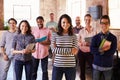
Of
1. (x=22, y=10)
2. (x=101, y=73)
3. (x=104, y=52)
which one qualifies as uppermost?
(x=22, y=10)

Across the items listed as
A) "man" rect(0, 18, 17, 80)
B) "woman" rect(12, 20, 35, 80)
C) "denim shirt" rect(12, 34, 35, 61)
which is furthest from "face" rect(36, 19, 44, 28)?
"denim shirt" rect(12, 34, 35, 61)

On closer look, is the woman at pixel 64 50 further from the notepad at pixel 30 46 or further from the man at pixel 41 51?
the man at pixel 41 51

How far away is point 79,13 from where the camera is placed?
14.3 metres

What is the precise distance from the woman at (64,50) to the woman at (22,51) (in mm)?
821

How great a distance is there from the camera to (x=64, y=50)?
4.30m

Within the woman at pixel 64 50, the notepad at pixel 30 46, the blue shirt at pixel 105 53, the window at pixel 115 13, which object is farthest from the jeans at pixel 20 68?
the window at pixel 115 13

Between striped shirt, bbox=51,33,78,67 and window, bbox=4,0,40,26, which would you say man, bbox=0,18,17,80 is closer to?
striped shirt, bbox=51,33,78,67

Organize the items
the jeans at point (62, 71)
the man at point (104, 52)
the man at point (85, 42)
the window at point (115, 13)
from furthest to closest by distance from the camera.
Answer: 1. the window at point (115, 13)
2. the man at point (85, 42)
3. the man at point (104, 52)
4. the jeans at point (62, 71)

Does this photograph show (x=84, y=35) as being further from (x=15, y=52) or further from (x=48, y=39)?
(x=15, y=52)

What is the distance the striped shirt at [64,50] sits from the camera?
14.0 feet

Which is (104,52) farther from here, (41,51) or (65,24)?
(41,51)

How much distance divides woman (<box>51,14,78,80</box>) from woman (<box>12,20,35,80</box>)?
0.82m

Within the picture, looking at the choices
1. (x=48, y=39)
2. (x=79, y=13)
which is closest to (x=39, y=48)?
(x=48, y=39)

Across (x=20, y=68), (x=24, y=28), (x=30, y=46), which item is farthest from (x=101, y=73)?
(x=24, y=28)
